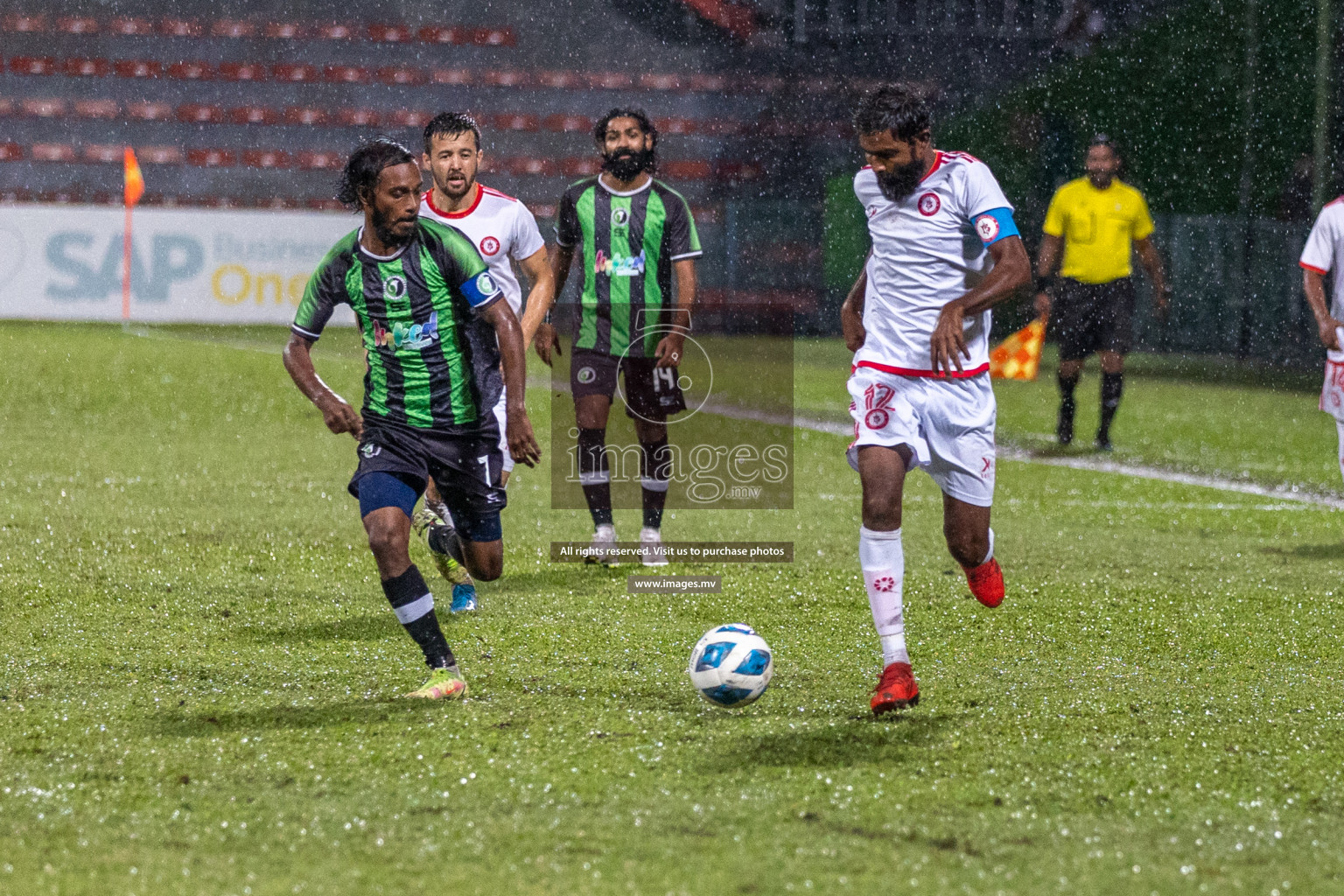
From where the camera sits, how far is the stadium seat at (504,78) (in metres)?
22.2

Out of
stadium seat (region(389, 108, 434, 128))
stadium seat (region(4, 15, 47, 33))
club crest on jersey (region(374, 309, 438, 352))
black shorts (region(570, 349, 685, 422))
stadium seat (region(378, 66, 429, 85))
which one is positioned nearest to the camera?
club crest on jersey (region(374, 309, 438, 352))

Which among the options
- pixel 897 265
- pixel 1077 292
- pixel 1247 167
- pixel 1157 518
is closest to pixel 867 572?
pixel 897 265

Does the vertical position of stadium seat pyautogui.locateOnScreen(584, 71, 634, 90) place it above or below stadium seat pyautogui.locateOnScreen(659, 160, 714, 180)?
above

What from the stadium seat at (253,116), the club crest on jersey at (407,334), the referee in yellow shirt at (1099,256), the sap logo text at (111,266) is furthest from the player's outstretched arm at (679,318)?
the stadium seat at (253,116)

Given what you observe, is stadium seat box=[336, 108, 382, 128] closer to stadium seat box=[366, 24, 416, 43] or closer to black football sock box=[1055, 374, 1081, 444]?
stadium seat box=[366, 24, 416, 43]

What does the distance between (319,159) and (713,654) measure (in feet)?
63.1

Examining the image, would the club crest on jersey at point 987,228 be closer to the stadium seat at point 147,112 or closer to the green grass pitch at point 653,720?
the green grass pitch at point 653,720

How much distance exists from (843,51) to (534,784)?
20.3 meters

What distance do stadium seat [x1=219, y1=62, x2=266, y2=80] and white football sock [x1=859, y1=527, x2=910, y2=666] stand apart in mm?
20034

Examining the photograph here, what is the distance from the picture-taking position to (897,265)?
13.8ft

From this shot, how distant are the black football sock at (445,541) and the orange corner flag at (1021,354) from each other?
10.3 m

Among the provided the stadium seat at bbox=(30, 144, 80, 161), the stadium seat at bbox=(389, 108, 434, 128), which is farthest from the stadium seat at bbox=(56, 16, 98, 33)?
the stadium seat at bbox=(389, 108, 434, 128)

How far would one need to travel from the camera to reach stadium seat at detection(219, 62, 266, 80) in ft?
72.4

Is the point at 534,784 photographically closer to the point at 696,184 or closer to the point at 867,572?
the point at 867,572
